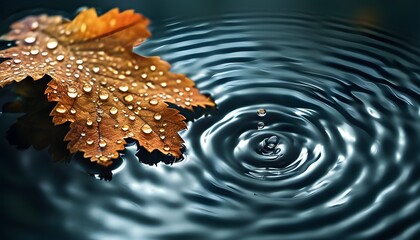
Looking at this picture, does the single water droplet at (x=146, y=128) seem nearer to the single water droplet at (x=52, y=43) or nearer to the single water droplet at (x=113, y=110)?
the single water droplet at (x=113, y=110)

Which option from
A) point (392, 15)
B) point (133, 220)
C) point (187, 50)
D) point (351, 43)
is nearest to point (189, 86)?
point (187, 50)

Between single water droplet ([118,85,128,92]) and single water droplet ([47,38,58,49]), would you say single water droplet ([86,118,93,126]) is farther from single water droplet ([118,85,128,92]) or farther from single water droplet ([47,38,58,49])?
single water droplet ([47,38,58,49])

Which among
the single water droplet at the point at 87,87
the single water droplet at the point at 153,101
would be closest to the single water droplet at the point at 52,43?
the single water droplet at the point at 87,87

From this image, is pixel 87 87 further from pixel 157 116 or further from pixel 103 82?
pixel 157 116

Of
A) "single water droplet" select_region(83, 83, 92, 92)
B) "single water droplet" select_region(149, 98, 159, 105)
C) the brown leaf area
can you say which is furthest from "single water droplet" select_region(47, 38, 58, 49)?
"single water droplet" select_region(149, 98, 159, 105)

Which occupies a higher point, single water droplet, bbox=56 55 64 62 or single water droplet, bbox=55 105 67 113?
single water droplet, bbox=56 55 64 62

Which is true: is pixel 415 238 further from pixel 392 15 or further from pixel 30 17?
pixel 30 17
